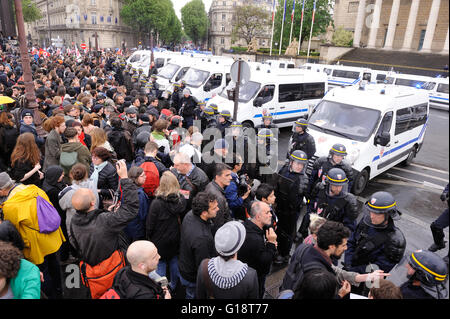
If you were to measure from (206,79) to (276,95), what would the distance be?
3588 mm

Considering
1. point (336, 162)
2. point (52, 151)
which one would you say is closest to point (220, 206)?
point (336, 162)

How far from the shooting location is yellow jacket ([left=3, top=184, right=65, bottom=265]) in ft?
10.6

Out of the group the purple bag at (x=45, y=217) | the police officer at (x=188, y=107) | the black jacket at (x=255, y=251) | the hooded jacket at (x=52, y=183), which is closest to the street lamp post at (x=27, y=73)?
the hooded jacket at (x=52, y=183)

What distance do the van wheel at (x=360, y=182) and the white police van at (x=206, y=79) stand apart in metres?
8.13

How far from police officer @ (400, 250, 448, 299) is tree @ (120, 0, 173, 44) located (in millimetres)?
73789

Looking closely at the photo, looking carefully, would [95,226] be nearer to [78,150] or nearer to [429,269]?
[78,150]

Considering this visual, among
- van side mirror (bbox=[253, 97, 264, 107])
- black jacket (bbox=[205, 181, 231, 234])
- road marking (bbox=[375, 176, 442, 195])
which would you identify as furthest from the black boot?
van side mirror (bbox=[253, 97, 264, 107])

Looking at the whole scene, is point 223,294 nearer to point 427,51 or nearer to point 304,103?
point 304,103

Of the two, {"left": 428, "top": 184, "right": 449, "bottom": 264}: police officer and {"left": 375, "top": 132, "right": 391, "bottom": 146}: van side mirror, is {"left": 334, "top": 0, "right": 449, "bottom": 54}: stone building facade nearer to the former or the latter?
{"left": 375, "top": 132, "right": 391, "bottom": 146}: van side mirror

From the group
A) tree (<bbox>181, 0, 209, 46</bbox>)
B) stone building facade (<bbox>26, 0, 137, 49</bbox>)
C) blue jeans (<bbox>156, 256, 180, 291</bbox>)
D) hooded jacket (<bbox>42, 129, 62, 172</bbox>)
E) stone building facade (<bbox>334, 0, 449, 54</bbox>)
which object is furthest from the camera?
tree (<bbox>181, 0, 209, 46</bbox>)

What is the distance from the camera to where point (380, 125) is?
24.4 ft

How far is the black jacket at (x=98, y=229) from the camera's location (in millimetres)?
3037

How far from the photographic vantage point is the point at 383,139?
23.2 ft

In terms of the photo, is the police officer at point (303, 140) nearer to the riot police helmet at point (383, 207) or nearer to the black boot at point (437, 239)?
the black boot at point (437, 239)
